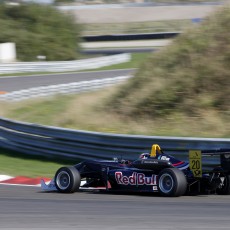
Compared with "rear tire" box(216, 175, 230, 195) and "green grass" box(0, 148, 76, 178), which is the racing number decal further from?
"green grass" box(0, 148, 76, 178)

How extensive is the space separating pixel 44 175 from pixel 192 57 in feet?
20.4

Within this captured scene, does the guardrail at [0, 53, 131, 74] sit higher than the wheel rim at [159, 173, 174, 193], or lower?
Answer: higher

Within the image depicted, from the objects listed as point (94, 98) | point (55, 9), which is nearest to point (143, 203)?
point (94, 98)

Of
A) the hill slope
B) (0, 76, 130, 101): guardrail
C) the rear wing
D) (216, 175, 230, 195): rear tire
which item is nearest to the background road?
(0, 76, 130, 101): guardrail

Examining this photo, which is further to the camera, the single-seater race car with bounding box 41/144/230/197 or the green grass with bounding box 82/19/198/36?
the green grass with bounding box 82/19/198/36

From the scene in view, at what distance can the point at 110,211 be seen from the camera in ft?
26.0

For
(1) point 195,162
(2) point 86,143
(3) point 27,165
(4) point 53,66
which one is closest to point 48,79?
(4) point 53,66

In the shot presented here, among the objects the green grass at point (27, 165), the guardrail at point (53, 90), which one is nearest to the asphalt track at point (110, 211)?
the green grass at point (27, 165)

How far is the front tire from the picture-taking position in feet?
31.9

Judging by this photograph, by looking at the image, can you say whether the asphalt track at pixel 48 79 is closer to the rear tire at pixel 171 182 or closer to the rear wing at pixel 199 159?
the rear tire at pixel 171 182

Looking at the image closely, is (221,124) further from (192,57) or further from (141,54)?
(141,54)

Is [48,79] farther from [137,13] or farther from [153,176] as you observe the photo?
[137,13]

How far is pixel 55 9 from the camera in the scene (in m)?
40.7

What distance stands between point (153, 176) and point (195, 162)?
644 mm
